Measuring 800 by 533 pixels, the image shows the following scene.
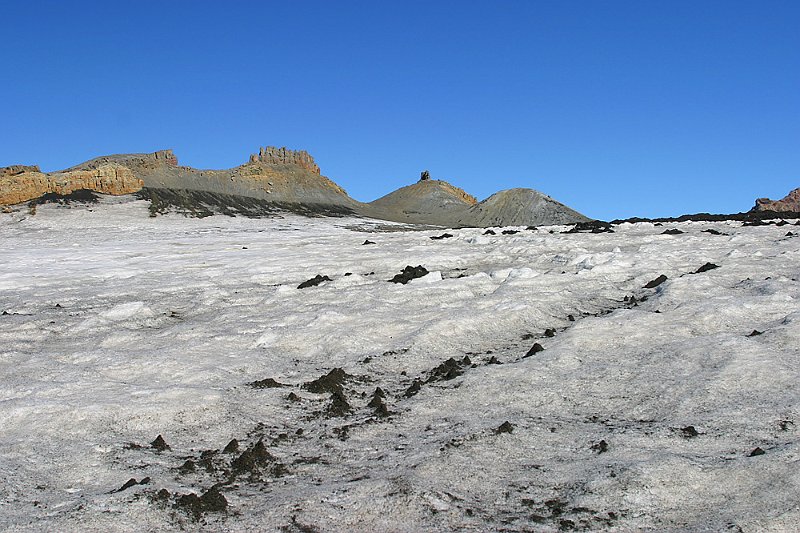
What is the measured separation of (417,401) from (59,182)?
66900 mm

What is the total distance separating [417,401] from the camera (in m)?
10.5

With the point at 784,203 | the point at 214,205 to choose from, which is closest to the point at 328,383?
the point at 214,205

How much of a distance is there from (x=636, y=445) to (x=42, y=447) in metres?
7.45

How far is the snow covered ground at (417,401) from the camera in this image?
6.97m

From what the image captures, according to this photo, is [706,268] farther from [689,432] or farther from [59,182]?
[59,182]

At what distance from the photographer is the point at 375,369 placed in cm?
1225

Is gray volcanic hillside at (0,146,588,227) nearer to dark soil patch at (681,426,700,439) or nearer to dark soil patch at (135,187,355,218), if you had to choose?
dark soil patch at (135,187,355,218)

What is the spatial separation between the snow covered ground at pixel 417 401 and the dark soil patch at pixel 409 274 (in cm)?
48

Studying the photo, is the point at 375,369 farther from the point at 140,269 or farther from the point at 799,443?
the point at 140,269

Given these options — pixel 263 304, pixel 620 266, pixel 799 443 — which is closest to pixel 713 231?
pixel 620 266

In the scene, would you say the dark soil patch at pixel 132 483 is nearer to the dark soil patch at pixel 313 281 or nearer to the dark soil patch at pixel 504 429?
the dark soil patch at pixel 504 429

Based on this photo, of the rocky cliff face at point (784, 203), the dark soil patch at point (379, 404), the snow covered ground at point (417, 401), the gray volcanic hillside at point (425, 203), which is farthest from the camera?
the gray volcanic hillside at point (425, 203)

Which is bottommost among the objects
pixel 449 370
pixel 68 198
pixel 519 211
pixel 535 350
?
pixel 449 370

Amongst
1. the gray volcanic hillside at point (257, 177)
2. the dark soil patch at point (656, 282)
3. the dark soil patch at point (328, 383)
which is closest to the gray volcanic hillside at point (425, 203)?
the gray volcanic hillside at point (257, 177)
